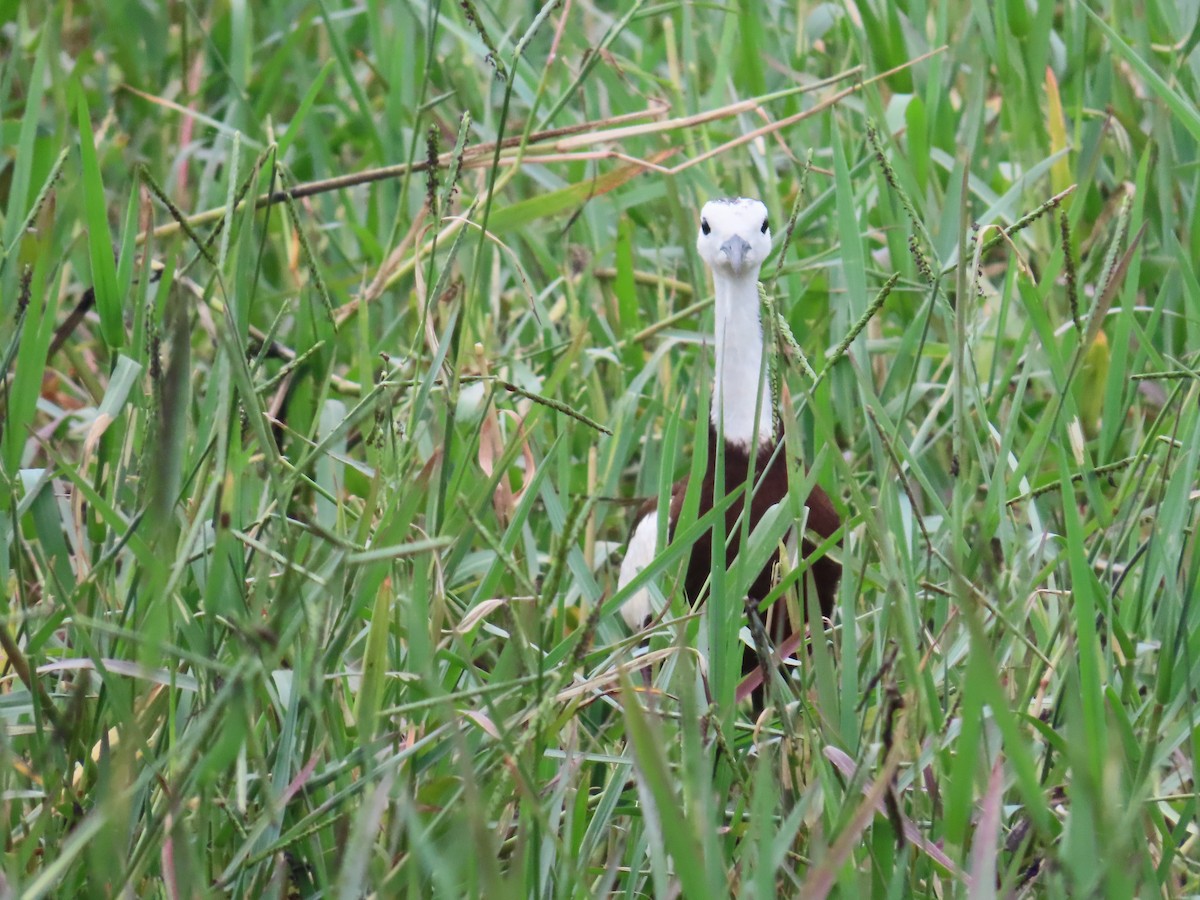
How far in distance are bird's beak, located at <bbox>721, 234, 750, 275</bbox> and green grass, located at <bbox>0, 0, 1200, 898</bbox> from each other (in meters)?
0.17

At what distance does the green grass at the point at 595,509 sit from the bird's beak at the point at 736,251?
17cm

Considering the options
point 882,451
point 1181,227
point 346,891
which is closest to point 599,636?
point 882,451

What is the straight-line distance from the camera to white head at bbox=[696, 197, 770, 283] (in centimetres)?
206

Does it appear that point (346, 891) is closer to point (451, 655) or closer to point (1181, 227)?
Answer: point (451, 655)

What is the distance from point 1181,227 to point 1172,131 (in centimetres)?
15

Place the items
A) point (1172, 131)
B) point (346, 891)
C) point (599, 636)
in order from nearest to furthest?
1. point (346, 891)
2. point (599, 636)
3. point (1172, 131)

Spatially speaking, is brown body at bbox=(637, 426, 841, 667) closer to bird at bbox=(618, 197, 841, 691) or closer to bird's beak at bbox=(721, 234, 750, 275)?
bird at bbox=(618, 197, 841, 691)

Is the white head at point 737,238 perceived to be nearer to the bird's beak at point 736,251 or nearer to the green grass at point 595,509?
the bird's beak at point 736,251

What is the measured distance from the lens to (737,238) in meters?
2.06

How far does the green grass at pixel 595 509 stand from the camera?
3.69 ft

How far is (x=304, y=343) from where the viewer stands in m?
2.00

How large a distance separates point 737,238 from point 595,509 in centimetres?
45

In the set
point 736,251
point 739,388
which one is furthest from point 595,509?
point 736,251

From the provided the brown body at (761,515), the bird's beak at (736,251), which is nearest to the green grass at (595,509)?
the brown body at (761,515)
